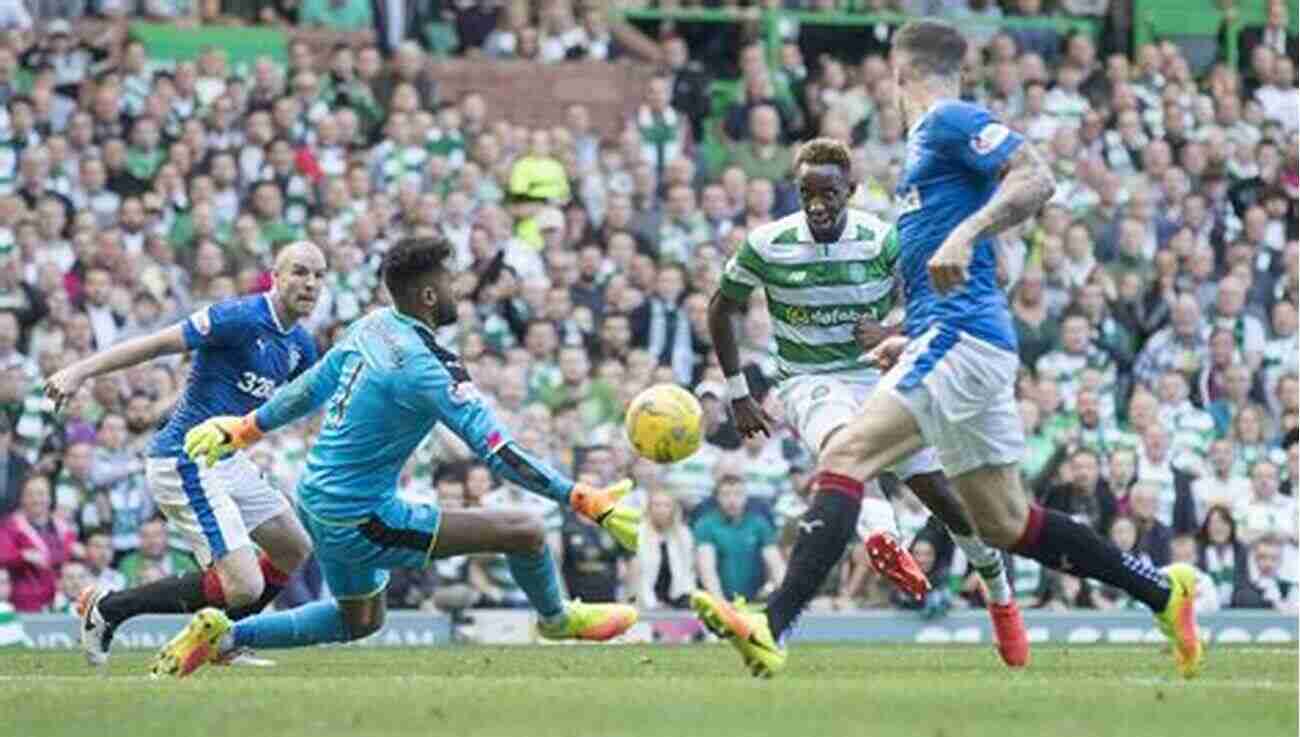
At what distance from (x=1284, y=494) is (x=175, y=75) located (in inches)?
335

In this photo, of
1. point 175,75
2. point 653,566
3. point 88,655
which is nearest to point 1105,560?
point 88,655

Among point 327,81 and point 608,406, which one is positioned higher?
point 327,81

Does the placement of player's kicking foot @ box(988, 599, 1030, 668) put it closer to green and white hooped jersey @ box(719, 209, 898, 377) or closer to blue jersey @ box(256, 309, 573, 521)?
green and white hooped jersey @ box(719, 209, 898, 377)

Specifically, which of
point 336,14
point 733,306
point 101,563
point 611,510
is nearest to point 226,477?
point 733,306

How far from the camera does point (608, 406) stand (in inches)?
960

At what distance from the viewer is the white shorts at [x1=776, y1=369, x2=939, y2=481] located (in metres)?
16.4

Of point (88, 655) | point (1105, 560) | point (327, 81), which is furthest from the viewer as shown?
point (327, 81)

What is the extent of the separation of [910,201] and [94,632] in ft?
16.6

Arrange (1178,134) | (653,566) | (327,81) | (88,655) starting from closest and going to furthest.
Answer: (88,655) < (653,566) < (327,81) < (1178,134)

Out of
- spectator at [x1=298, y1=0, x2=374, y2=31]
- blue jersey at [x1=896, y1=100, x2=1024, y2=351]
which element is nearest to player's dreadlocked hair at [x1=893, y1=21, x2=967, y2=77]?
blue jersey at [x1=896, y1=100, x2=1024, y2=351]

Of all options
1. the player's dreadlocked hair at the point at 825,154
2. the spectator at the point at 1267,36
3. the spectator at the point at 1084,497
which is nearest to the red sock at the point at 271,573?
the player's dreadlocked hair at the point at 825,154

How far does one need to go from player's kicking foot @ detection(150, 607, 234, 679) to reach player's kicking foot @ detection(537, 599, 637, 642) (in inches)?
58.7

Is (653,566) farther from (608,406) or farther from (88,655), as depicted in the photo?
(88,655)

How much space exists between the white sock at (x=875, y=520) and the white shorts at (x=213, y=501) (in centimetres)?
286
